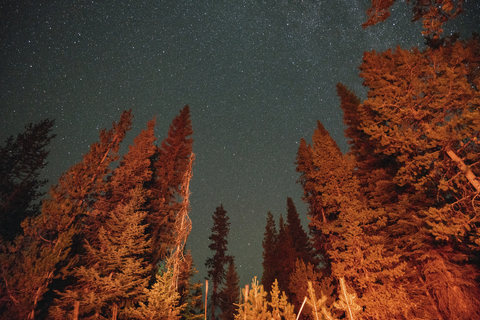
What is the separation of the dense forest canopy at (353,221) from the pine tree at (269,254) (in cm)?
1551

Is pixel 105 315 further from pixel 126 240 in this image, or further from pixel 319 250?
pixel 319 250

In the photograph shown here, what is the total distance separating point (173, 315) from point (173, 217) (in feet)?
24.1

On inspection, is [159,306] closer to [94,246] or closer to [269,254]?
[94,246]

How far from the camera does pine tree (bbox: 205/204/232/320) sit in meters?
25.3

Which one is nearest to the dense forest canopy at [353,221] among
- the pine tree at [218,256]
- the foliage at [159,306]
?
the foliage at [159,306]

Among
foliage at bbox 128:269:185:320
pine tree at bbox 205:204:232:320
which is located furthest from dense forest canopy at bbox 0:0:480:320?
pine tree at bbox 205:204:232:320

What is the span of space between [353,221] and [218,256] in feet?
66.7

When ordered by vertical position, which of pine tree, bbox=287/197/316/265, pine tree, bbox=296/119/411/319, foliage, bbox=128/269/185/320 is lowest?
foliage, bbox=128/269/185/320

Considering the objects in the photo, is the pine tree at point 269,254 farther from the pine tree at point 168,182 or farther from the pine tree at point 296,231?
the pine tree at point 168,182

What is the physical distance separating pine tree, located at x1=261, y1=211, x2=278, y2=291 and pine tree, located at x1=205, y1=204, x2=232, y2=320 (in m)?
7.73

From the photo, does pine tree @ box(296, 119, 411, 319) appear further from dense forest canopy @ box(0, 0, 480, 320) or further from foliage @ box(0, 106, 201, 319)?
foliage @ box(0, 106, 201, 319)

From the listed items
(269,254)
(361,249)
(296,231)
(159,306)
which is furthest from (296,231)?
(159,306)

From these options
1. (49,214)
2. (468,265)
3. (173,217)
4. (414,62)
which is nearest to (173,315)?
(173,217)

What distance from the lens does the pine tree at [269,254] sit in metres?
30.1
